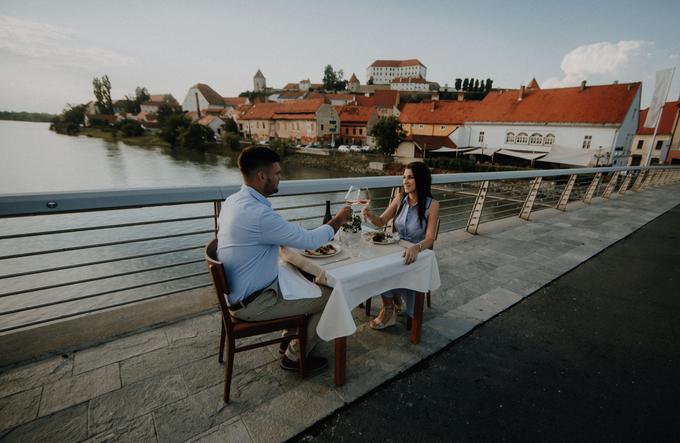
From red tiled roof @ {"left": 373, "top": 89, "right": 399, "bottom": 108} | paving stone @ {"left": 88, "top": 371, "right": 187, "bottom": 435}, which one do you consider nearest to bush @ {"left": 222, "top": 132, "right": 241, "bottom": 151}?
red tiled roof @ {"left": 373, "top": 89, "right": 399, "bottom": 108}

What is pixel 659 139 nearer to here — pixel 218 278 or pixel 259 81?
pixel 218 278

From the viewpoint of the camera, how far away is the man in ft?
6.03

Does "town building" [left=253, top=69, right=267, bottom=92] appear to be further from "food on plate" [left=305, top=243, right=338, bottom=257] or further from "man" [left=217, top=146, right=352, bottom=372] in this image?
"man" [left=217, top=146, right=352, bottom=372]

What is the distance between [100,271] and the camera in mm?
11133

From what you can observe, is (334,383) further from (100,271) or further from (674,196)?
(674,196)

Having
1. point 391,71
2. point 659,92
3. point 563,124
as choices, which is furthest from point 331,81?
point 659,92

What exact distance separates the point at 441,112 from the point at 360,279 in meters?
48.5

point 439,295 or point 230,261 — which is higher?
point 230,261

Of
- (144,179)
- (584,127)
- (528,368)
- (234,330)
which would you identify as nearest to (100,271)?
(234,330)

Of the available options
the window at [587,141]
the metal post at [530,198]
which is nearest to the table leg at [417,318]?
the metal post at [530,198]

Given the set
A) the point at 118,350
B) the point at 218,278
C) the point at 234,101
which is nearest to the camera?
the point at 218,278

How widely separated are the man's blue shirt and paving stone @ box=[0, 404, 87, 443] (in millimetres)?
1118

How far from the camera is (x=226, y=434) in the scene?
70.9 inches

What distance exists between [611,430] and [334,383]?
69.7 inches
